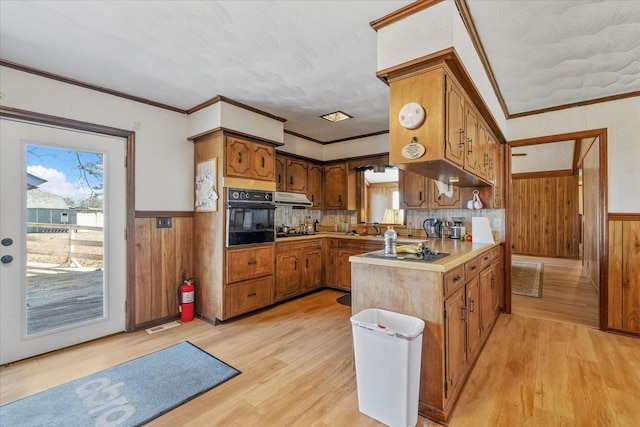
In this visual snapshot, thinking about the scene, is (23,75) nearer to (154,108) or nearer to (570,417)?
(154,108)

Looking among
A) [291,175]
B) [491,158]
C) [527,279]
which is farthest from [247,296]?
[527,279]

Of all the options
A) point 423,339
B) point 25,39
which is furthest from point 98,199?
point 423,339

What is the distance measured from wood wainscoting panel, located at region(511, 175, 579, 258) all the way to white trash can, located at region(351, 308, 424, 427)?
7771 millimetres

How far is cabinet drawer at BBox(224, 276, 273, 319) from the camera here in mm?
3307

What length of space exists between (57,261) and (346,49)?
128 inches

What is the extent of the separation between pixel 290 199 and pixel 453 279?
282cm

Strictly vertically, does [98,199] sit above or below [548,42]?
below

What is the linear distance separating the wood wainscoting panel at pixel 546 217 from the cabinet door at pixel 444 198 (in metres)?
5.12

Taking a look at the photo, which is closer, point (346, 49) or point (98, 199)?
point (346, 49)

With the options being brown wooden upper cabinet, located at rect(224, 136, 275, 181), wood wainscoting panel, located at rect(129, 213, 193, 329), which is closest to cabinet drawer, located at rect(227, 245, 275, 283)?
wood wainscoting panel, located at rect(129, 213, 193, 329)

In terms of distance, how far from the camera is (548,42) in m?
2.16

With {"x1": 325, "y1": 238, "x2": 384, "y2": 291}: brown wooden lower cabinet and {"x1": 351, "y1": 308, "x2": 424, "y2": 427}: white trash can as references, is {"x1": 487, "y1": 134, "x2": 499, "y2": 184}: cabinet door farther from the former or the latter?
{"x1": 351, "y1": 308, "x2": 424, "y2": 427}: white trash can

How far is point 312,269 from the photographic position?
14.6 ft

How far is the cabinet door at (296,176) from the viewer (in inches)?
180
